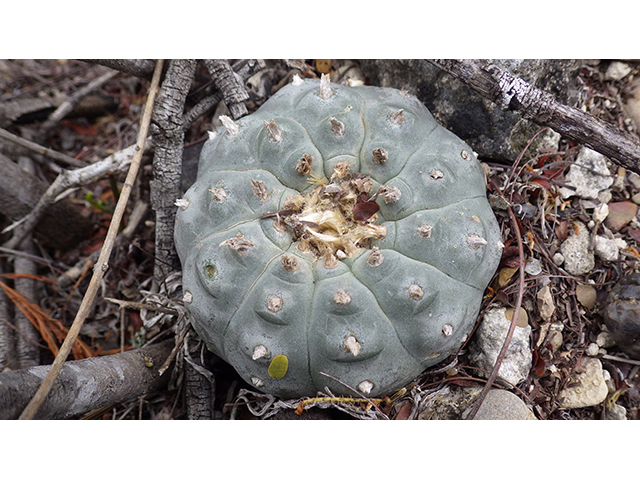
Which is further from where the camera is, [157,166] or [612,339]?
[157,166]

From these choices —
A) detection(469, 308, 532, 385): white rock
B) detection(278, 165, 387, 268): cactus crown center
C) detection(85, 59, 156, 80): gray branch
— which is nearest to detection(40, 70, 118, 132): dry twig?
detection(85, 59, 156, 80): gray branch

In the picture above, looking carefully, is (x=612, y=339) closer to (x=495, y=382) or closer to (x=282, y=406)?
(x=495, y=382)

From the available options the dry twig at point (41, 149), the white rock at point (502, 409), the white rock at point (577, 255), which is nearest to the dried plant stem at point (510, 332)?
the white rock at point (502, 409)

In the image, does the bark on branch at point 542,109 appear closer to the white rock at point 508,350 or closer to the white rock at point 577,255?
the white rock at point 577,255

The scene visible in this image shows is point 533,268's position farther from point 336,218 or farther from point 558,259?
point 336,218

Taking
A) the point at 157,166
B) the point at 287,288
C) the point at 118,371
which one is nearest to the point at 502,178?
the point at 287,288
